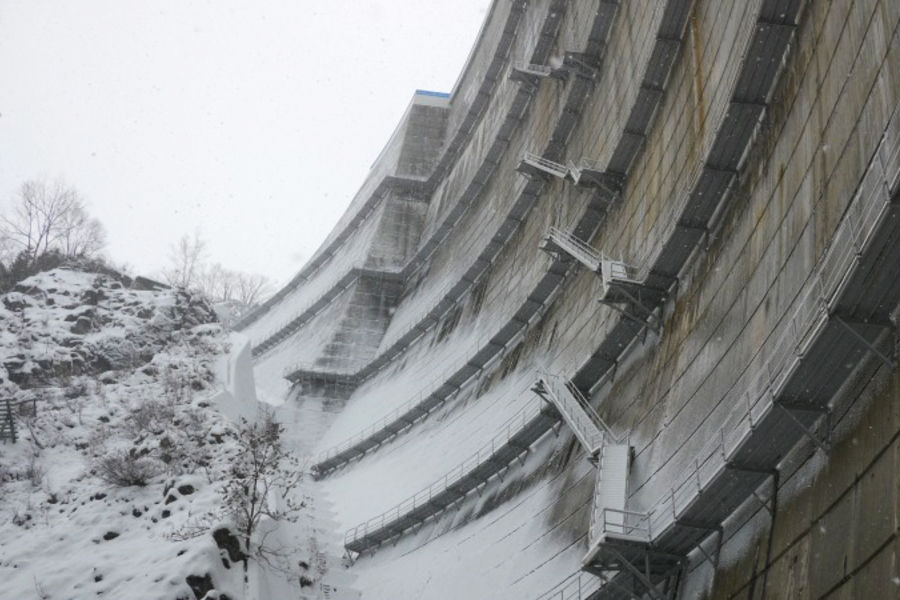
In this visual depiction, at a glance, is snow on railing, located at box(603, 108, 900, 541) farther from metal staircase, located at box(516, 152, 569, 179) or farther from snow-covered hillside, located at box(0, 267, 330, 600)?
metal staircase, located at box(516, 152, 569, 179)

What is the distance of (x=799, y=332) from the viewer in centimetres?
1295

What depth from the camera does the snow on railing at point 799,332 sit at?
36.0 ft

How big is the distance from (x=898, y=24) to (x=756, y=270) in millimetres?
5031

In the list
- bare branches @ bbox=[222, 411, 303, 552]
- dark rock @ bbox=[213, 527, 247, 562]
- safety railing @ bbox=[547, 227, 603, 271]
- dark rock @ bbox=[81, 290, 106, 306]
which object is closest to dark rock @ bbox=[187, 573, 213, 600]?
dark rock @ bbox=[213, 527, 247, 562]

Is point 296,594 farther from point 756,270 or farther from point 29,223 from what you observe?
point 29,223

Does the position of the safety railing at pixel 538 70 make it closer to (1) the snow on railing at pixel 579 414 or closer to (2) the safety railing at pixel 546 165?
(2) the safety railing at pixel 546 165

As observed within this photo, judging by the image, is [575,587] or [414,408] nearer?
[575,587]

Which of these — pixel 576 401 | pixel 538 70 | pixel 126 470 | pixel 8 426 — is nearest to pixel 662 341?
pixel 576 401

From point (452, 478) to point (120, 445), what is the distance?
35.8 feet

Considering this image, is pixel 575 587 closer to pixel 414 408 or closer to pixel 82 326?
pixel 414 408

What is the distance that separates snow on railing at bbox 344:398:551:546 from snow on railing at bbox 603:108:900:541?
963 cm

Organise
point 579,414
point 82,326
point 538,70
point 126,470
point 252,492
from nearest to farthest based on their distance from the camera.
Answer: point 579,414
point 252,492
point 126,470
point 82,326
point 538,70

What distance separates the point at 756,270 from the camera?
16016 millimetres

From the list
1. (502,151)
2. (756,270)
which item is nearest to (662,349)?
(756,270)
